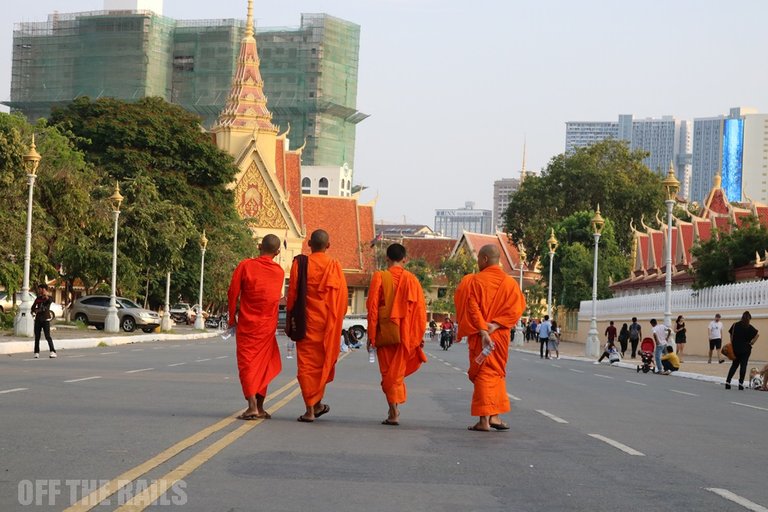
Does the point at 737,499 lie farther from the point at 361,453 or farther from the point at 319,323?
the point at 319,323

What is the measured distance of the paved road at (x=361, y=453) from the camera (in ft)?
25.4

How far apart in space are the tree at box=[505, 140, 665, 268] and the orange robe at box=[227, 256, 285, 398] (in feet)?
259

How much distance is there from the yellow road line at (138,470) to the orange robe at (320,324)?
91 centimetres

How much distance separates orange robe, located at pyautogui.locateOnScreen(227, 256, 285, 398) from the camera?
12.6m

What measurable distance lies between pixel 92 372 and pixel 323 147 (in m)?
119

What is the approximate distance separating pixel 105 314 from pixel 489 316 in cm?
4036

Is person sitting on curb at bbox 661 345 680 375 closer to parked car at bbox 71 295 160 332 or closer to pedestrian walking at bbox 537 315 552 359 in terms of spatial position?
pedestrian walking at bbox 537 315 552 359

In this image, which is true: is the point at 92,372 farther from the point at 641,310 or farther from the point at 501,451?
the point at 641,310

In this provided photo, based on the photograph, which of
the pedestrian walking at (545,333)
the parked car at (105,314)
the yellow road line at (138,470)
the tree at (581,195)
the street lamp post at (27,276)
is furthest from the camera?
the tree at (581,195)

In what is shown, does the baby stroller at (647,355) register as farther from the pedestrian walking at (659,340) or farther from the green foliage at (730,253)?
the green foliage at (730,253)

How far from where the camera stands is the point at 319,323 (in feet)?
42.5

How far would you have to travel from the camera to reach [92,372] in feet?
69.0

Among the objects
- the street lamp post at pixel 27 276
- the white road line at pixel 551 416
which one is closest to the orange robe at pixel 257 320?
the white road line at pixel 551 416

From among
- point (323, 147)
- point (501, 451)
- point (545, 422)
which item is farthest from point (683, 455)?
point (323, 147)
